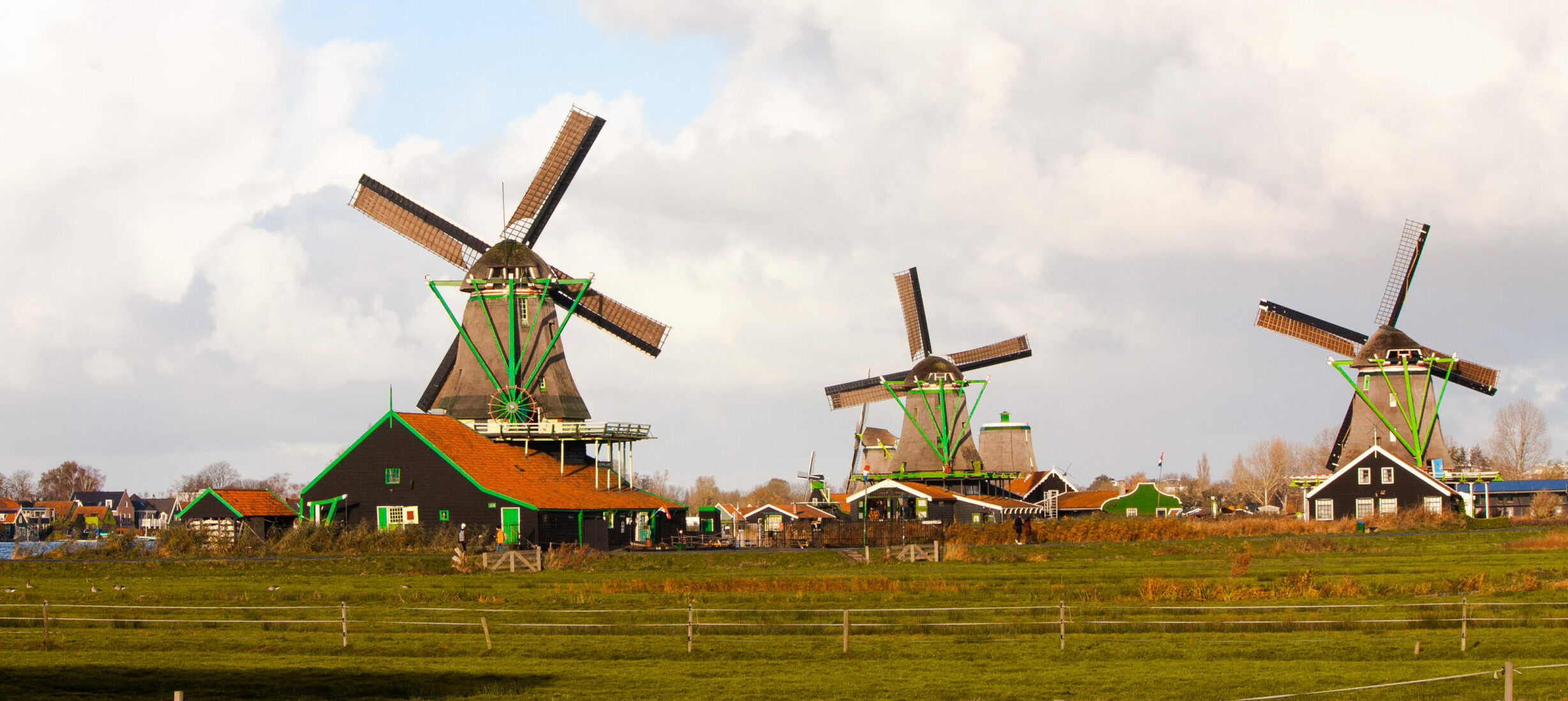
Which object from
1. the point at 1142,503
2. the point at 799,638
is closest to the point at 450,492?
the point at 799,638

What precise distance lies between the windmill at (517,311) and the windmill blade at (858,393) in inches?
1220

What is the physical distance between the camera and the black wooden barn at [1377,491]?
7494cm

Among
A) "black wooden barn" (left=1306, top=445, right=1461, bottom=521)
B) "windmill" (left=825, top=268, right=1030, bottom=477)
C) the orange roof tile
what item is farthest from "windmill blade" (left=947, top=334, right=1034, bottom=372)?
the orange roof tile

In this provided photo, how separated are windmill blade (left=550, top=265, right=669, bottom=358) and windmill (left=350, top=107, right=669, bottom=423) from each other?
0.03 metres

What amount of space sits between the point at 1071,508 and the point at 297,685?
3183 inches

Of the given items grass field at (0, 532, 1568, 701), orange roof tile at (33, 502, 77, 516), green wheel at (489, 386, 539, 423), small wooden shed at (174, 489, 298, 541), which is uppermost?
green wheel at (489, 386, 539, 423)

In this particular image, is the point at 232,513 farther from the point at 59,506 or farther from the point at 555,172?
the point at 59,506

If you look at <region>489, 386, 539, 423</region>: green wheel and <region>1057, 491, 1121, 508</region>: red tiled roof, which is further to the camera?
<region>1057, 491, 1121, 508</region>: red tiled roof

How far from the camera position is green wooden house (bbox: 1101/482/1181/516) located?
95.8 metres

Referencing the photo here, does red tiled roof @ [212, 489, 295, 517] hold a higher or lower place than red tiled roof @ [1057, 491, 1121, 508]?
higher

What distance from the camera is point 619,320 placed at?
2778 inches

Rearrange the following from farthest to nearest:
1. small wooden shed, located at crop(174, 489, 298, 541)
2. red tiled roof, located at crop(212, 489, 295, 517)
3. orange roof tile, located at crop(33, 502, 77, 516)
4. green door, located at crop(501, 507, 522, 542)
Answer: orange roof tile, located at crop(33, 502, 77, 516) < red tiled roof, located at crop(212, 489, 295, 517) < small wooden shed, located at crop(174, 489, 298, 541) < green door, located at crop(501, 507, 522, 542)

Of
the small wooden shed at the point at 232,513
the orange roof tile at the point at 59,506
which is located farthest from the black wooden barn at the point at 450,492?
the orange roof tile at the point at 59,506

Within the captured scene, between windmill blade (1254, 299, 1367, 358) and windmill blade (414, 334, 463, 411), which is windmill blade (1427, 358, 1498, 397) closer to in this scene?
windmill blade (1254, 299, 1367, 358)
